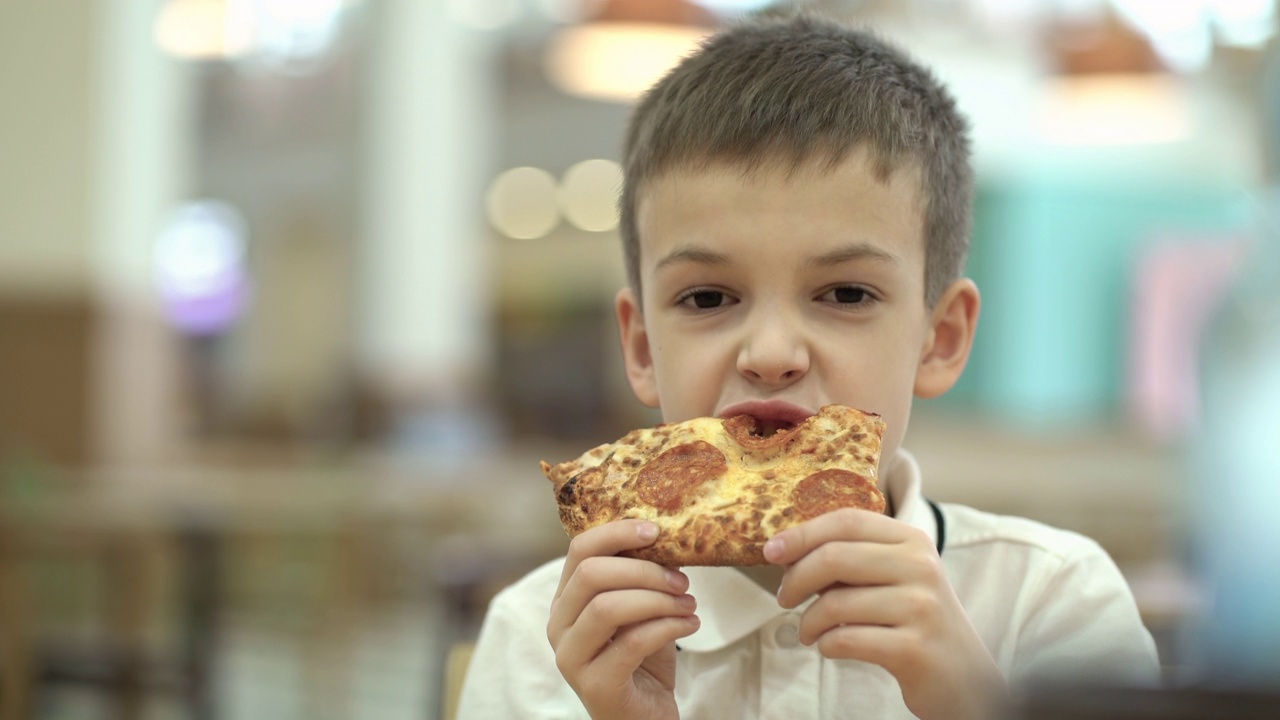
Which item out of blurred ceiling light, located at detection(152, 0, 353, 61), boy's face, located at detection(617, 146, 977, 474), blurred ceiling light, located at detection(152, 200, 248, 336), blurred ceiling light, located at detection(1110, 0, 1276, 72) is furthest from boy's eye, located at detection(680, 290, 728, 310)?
blurred ceiling light, located at detection(152, 200, 248, 336)

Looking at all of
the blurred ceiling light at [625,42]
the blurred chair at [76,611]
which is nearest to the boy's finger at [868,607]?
the blurred chair at [76,611]

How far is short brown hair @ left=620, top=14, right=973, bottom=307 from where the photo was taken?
3.87 feet

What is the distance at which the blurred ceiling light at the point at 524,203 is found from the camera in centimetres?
1595

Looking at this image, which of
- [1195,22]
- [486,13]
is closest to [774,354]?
[1195,22]

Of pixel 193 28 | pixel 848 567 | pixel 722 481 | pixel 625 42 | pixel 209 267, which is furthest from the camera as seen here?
pixel 209 267

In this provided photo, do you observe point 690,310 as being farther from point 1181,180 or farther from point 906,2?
point 1181,180

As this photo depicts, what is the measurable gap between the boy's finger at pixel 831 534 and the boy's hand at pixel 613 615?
9 centimetres

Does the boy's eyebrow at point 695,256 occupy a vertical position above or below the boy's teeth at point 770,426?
above

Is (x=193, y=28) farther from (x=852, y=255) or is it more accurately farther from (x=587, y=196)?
(x=852, y=255)

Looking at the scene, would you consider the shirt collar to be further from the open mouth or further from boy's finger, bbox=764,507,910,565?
boy's finger, bbox=764,507,910,565

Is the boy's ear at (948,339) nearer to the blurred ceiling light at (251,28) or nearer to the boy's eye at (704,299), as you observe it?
the boy's eye at (704,299)

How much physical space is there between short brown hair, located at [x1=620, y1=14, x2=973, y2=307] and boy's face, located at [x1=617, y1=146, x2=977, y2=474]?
21 mm

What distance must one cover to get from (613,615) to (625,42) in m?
5.74

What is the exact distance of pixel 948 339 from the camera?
53.4 inches
